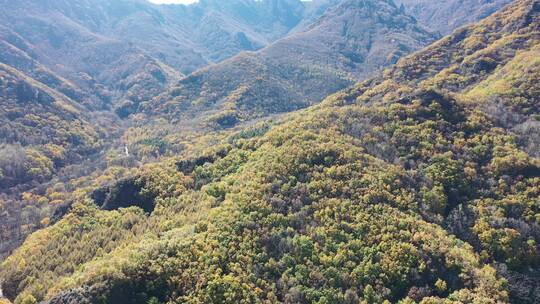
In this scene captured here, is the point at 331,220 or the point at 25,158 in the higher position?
the point at 331,220

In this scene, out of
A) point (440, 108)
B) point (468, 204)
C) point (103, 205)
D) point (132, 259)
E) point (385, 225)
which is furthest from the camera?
point (440, 108)

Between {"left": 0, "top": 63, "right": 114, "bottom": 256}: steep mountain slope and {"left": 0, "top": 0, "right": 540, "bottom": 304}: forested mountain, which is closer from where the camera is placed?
{"left": 0, "top": 0, "right": 540, "bottom": 304}: forested mountain

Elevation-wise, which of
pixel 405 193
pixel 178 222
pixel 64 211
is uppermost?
pixel 405 193

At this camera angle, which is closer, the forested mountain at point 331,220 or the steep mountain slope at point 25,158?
the forested mountain at point 331,220

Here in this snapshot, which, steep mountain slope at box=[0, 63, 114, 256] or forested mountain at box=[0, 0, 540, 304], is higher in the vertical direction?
forested mountain at box=[0, 0, 540, 304]

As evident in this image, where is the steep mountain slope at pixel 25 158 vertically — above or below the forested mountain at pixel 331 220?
below

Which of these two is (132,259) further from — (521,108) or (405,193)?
(521,108)

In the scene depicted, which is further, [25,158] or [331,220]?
[25,158]

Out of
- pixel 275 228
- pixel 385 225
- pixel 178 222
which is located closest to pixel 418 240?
pixel 385 225
